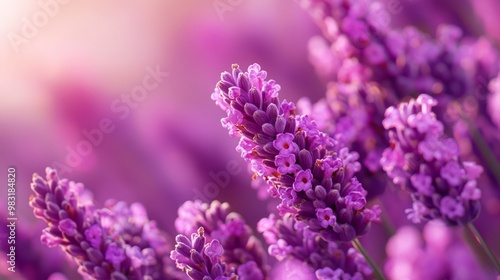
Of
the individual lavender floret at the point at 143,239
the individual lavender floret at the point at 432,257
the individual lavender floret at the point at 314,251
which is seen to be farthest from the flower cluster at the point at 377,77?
the individual lavender floret at the point at 143,239

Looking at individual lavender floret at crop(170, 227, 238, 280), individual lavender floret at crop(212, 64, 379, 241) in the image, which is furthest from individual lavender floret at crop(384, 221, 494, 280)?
individual lavender floret at crop(170, 227, 238, 280)

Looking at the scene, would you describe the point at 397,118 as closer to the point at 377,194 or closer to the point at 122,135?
the point at 377,194

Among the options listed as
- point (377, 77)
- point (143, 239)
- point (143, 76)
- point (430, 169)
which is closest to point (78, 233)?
point (143, 239)

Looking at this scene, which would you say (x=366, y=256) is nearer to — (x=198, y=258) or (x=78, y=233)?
(x=198, y=258)

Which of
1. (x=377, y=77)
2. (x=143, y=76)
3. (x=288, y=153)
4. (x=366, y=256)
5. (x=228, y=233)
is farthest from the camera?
(x=143, y=76)

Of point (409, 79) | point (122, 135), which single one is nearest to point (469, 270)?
point (409, 79)

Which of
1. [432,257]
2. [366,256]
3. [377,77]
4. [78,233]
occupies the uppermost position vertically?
[377,77]

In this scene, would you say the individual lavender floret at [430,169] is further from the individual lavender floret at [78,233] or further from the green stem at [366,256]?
the individual lavender floret at [78,233]
